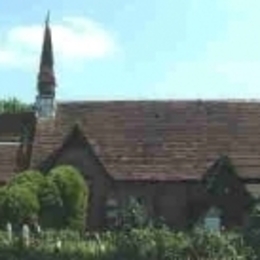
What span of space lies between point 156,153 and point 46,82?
9.47 m

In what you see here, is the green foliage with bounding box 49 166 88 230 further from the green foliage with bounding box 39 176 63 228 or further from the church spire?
the church spire

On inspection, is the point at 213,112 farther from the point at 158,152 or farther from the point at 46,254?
the point at 46,254

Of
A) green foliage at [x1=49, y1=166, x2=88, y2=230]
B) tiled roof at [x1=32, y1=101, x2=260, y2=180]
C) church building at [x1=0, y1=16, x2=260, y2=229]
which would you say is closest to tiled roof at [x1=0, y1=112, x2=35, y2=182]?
church building at [x1=0, y1=16, x2=260, y2=229]

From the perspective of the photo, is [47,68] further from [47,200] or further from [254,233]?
[254,233]

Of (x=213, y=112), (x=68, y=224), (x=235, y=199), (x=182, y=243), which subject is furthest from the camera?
(x=213, y=112)

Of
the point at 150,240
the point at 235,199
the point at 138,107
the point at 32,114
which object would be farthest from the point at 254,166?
the point at 150,240

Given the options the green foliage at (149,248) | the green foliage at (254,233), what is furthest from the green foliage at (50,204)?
the green foliage at (149,248)

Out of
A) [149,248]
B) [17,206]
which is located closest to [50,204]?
[17,206]

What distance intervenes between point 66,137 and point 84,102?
5.34 meters

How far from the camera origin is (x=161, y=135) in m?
63.0

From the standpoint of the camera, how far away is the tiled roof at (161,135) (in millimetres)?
60594

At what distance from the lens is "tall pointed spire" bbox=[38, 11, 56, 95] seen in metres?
67.2

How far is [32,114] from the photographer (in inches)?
2685

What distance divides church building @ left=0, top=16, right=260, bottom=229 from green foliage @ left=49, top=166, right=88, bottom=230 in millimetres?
5668
